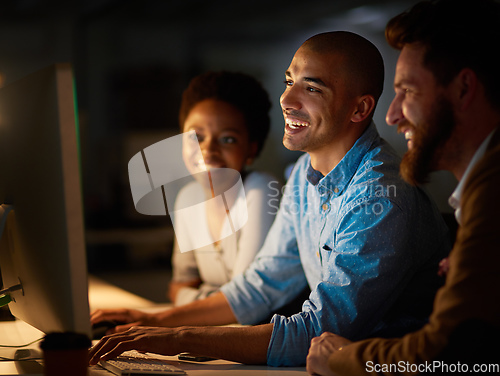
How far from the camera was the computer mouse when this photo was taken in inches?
58.2

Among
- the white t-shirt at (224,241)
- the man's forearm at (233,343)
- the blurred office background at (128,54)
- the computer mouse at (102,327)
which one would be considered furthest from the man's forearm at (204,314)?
the blurred office background at (128,54)

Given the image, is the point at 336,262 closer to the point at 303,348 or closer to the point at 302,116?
the point at 303,348

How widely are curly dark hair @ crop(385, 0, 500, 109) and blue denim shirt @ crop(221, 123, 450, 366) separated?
305 millimetres

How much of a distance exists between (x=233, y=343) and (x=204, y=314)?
409 mm

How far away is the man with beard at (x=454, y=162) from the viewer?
32.2 inches

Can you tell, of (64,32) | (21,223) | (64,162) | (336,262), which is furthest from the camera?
(64,32)

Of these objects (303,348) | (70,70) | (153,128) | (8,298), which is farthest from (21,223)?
(153,128)

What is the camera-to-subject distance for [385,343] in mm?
929

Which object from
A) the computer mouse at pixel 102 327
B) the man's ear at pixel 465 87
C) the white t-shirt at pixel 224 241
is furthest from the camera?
the white t-shirt at pixel 224 241

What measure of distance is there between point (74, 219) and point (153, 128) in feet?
15.0

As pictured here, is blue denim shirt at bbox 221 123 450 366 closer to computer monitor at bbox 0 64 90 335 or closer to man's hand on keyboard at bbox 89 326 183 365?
man's hand on keyboard at bbox 89 326 183 365

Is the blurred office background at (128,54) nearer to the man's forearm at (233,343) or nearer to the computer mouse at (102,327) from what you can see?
the computer mouse at (102,327)

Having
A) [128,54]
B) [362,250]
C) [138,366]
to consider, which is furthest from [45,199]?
[128,54]

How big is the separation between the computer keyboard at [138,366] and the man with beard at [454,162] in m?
0.27
